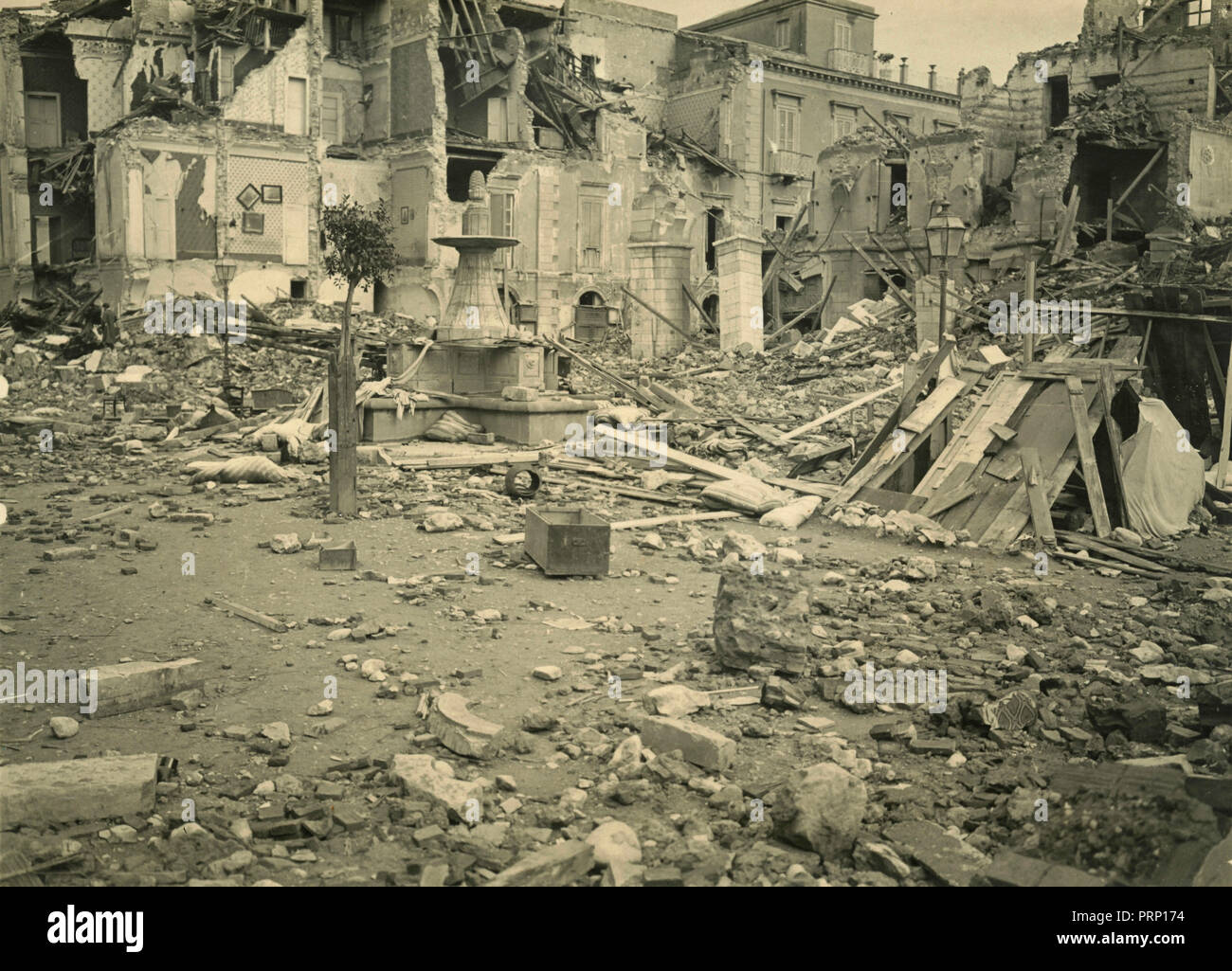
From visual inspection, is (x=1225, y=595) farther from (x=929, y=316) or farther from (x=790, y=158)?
(x=790, y=158)

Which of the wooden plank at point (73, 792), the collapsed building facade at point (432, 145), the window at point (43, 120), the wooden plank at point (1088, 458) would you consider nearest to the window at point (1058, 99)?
the collapsed building facade at point (432, 145)

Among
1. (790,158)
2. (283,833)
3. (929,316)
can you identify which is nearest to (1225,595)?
(283,833)

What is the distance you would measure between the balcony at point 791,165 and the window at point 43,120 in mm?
23693

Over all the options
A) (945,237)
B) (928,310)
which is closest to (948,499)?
(945,237)

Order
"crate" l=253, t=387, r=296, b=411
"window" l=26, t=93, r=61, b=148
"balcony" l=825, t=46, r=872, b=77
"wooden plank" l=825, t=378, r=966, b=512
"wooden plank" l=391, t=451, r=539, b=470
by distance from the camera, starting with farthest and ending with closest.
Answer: "balcony" l=825, t=46, r=872, b=77 → "window" l=26, t=93, r=61, b=148 → "crate" l=253, t=387, r=296, b=411 → "wooden plank" l=391, t=451, r=539, b=470 → "wooden plank" l=825, t=378, r=966, b=512

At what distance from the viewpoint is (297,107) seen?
103ft

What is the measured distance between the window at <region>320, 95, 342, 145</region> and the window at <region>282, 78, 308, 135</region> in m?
3.27

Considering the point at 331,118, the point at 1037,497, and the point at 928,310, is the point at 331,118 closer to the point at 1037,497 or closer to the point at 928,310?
the point at 928,310

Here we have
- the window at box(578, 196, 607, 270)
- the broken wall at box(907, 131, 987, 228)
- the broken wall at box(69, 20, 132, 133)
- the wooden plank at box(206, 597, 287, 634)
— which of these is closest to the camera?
the wooden plank at box(206, 597, 287, 634)

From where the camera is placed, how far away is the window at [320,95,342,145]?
35.1m

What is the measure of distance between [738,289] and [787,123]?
63.7ft

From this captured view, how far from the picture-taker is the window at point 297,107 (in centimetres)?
3127

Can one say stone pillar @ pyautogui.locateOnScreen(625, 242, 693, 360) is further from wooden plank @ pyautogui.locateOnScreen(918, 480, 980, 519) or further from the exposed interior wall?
wooden plank @ pyautogui.locateOnScreen(918, 480, 980, 519)

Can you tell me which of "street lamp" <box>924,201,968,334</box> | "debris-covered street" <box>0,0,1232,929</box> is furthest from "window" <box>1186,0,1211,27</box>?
"street lamp" <box>924,201,968,334</box>
